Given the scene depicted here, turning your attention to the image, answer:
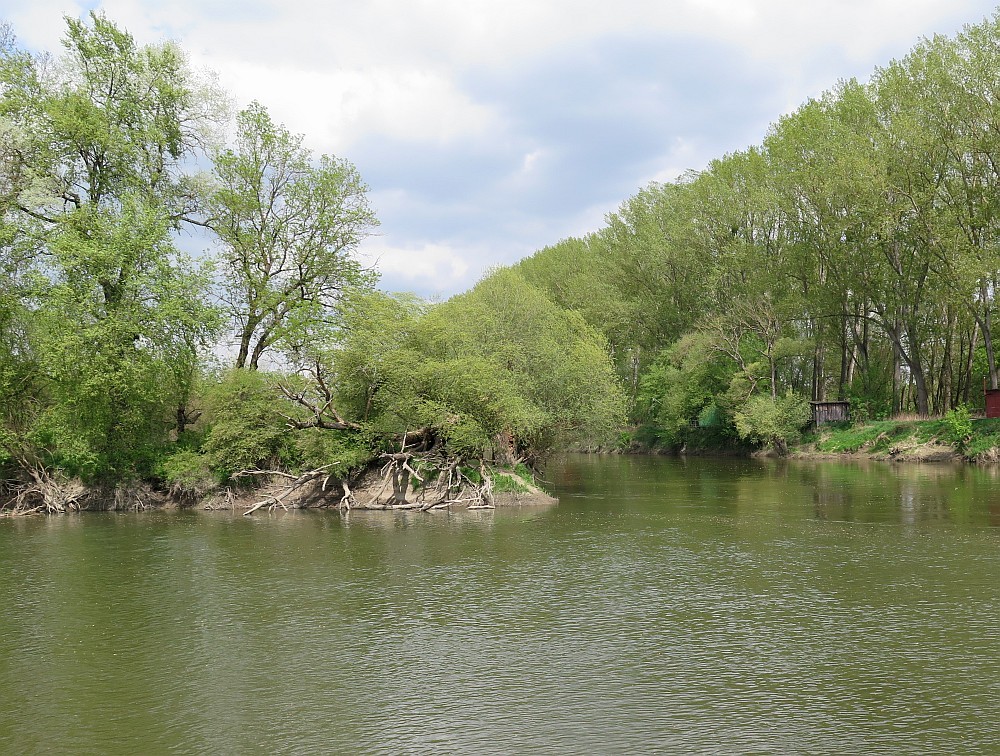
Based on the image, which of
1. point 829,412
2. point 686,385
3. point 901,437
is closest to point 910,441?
point 901,437

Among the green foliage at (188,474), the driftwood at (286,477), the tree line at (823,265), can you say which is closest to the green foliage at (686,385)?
the tree line at (823,265)

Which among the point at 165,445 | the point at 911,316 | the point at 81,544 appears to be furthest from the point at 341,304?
the point at 911,316

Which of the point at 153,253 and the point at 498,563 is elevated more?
the point at 153,253

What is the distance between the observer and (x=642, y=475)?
46781 mm

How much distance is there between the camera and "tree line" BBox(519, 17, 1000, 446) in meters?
47.1

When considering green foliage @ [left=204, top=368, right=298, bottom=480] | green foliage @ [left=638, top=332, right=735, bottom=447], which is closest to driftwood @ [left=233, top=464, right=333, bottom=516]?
green foliage @ [left=204, top=368, right=298, bottom=480]

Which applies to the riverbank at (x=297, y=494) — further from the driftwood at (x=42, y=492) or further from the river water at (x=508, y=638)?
the river water at (x=508, y=638)

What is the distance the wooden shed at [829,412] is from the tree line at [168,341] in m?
29.3

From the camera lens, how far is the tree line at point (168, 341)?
30.5m

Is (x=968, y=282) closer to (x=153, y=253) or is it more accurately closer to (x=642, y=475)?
(x=642, y=475)

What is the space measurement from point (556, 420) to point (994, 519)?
17.6 metres

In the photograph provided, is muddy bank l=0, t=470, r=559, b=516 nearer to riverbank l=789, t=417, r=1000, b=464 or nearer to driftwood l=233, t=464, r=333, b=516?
driftwood l=233, t=464, r=333, b=516

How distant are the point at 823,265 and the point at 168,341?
45.6 m

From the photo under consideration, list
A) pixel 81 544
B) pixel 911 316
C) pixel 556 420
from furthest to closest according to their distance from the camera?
pixel 911 316 < pixel 556 420 < pixel 81 544
